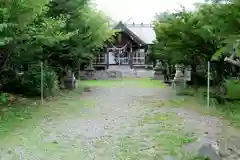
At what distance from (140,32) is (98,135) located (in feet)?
117

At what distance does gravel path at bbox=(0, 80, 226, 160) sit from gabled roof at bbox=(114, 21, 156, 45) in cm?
2789

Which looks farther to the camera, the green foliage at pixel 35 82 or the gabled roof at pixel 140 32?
the gabled roof at pixel 140 32

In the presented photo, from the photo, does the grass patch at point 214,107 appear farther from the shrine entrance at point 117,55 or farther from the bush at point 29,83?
the shrine entrance at point 117,55

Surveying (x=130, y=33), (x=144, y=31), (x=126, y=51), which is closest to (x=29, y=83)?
(x=130, y=33)

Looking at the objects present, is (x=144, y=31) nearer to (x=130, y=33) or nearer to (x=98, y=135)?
(x=130, y=33)

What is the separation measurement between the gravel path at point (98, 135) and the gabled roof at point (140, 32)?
2789cm

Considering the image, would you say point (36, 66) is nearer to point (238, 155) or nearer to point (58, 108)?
point (58, 108)

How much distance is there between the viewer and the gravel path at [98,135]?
21.0 ft

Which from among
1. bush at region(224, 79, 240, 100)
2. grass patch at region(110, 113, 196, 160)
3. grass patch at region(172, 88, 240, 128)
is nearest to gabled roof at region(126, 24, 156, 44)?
bush at region(224, 79, 240, 100)

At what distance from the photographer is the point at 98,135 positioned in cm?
802

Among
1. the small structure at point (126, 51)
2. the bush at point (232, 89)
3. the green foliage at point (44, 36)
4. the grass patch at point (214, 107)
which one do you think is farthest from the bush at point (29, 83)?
the small structure at point (126, 51)

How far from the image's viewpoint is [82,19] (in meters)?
17.9

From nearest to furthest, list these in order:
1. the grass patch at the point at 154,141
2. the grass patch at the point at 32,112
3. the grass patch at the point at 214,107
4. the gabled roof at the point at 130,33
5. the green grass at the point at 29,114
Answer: the grass patch at the point at 154,141 → the green grass at the point at 29,114 → the grass patch at the point at 32,112 → the grass patch at the point at 214,107 → the gabled roof at the point at 130,33

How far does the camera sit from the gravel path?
6.39 metres
